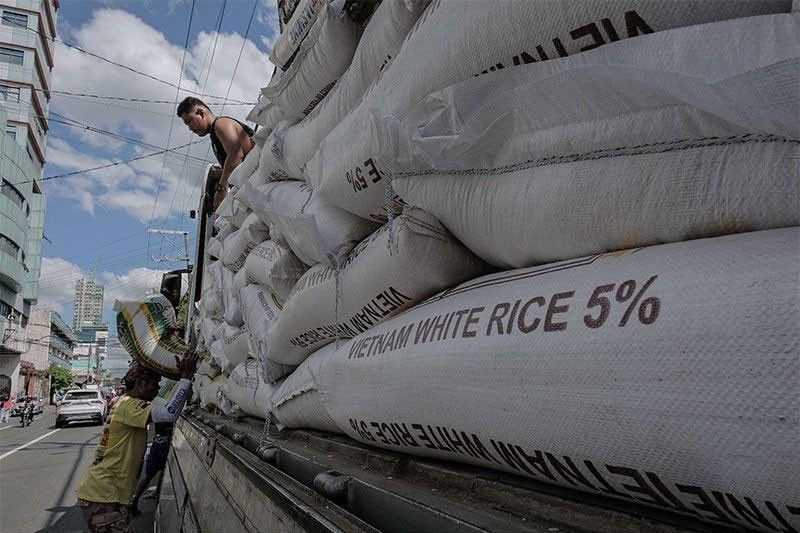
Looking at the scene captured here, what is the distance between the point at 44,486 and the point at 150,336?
406 cm

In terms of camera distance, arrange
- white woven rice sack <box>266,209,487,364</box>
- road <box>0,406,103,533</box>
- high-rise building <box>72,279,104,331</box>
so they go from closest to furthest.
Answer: white woven rice sack <box>266,209,487,364</box>, road <box>0,406,103,533</box>, high-rise building <box>72,279,104,331</box>

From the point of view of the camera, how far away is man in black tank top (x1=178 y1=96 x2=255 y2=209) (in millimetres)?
3840

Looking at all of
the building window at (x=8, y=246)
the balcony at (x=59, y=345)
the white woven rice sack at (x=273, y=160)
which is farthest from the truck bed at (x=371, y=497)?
the balcony at (x=59, y=345)

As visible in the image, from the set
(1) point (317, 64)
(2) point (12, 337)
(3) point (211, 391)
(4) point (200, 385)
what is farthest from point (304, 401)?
(2) point (12, 337)

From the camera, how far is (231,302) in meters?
2.93

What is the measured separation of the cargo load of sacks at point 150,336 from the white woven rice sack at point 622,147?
3.24 meters

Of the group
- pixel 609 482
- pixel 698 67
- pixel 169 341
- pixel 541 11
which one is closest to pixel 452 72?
pixel 541 11

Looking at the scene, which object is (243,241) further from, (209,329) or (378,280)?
(378,280)

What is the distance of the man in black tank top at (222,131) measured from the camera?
12.6ft

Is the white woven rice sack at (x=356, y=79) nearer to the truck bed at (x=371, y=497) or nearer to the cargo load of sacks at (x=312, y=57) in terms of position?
the cargo load of sacks at (x=312, y=57)

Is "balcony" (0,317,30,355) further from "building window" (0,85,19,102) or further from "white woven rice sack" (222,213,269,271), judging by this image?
"white woven rice sack" (222,213,269,271)

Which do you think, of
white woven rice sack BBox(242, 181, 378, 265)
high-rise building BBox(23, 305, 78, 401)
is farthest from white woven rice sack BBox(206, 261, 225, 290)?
high-rise building BBox(23, 305, 78, 401)

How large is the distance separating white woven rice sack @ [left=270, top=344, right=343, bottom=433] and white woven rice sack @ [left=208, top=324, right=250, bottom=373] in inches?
30.7

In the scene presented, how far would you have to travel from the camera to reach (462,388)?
918 mm
